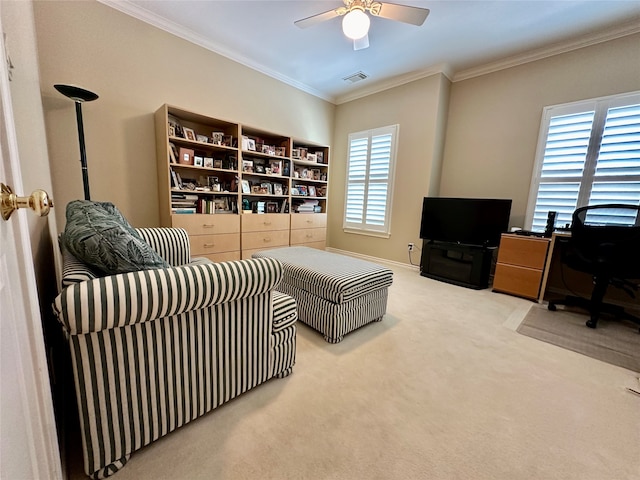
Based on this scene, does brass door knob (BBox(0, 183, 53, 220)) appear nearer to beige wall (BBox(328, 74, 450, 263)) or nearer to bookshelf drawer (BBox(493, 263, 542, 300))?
bookshelf drawer (BBox(493, 263, 542, 300))

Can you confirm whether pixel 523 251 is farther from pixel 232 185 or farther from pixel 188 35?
pixel 188 35

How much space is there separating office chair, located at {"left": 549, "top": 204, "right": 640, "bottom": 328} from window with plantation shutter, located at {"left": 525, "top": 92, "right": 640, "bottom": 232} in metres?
0.34

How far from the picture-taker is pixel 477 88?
3381 millimetres

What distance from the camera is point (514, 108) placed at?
Result: 311 cm

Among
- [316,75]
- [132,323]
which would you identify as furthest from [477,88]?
[132,323]

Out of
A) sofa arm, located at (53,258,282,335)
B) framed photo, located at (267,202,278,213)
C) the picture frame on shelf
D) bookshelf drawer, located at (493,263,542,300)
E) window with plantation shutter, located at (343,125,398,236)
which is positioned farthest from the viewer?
window with plantation shutter, located at (343,125,398,236)

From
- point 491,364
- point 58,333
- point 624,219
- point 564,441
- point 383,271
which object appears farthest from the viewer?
point 624,219

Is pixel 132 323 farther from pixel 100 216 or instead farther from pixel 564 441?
pixel 564 441

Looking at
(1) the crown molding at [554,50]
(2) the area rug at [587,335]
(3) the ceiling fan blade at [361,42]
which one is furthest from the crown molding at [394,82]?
(2) the area rug at [587,335]

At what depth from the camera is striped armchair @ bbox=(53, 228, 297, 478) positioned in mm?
809

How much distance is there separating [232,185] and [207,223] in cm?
60

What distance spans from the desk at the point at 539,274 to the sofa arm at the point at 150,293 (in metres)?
2.90

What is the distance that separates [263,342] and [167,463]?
0.54 meters

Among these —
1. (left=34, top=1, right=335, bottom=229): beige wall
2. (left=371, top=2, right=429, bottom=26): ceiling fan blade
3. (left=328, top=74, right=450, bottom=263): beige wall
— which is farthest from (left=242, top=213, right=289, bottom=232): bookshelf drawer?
(left=371, top=2, right=429, bottom=26): ceiling fan blade
